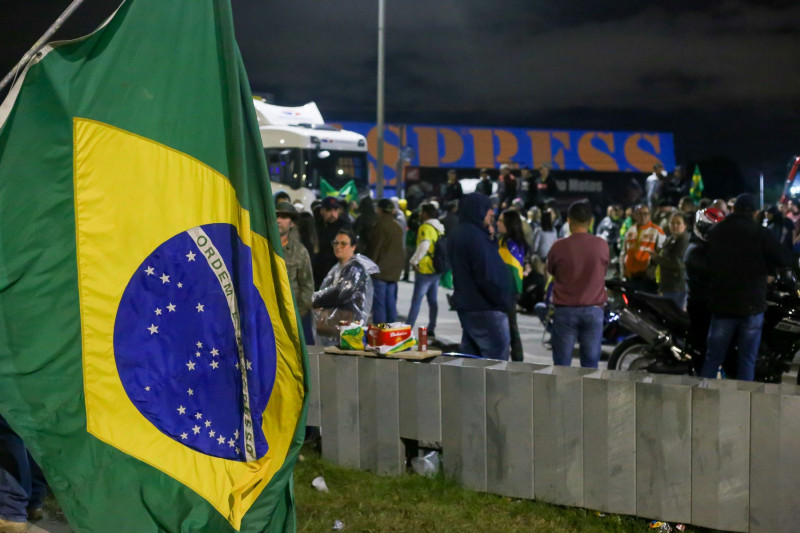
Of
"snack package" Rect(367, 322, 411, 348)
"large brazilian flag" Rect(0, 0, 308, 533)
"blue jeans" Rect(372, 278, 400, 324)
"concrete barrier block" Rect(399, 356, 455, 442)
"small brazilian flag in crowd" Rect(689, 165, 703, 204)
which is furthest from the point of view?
"small brazilian flag in crowd" Rect(689, 165, 703, 204)

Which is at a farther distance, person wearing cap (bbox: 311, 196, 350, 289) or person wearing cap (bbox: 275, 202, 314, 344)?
person wearing cap (bbox: 311, 196, 350, 289)

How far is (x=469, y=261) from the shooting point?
7773mm

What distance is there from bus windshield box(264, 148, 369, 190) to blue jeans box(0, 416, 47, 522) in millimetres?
18424

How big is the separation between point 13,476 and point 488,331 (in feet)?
12.6

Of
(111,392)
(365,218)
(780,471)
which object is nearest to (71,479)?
(111,392)

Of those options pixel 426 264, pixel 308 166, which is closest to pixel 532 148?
pixel 308 166

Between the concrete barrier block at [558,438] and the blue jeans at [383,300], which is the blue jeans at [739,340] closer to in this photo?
the concrete barrier block at [558,438]

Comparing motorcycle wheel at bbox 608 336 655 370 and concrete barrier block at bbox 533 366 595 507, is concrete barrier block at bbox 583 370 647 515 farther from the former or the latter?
motorcycle wheel at bbox 608 336 655 370

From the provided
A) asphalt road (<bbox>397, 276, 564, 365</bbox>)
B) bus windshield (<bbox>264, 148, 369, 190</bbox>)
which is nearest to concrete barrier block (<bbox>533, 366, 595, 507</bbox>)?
asphalt road (<bbox>397, 276, 564, 365</bbox>)

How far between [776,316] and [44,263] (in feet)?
20.3

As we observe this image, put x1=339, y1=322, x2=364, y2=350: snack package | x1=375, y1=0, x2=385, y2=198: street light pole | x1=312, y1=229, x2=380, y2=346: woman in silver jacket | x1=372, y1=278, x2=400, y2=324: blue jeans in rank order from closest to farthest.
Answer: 1. x1=339, y1=322, x2=364, y2=350: snack package
2. x1=312, y1=229, x2=380, y2=346: woman in silver jacket
3. x1=372, y1=278, x2=400, y2=324: blue jeans
4. x1=375, y1=0, x2=385, y2=198: street light pole

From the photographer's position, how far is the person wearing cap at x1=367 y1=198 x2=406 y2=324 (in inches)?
465

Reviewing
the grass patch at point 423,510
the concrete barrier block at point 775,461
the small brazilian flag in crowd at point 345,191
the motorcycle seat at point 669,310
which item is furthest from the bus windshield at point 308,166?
the concrete barrier block at point 775,461

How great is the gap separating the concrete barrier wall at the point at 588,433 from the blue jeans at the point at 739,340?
2.39 metres
